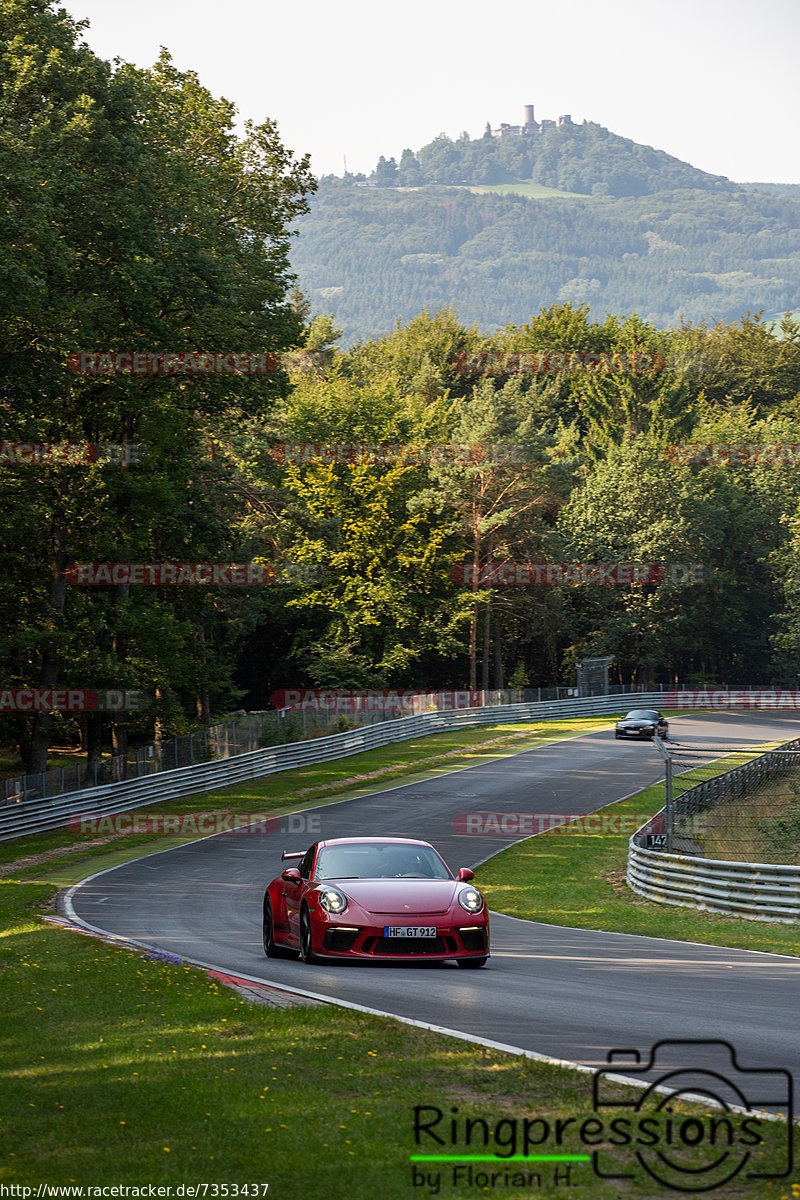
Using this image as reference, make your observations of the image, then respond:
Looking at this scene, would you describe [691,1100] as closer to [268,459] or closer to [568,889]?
[568,889]

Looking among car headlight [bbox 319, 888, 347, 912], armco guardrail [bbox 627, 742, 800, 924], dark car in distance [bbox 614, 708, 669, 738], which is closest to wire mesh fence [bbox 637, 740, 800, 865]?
armco guardrail [bbox 627, 742, 800, 924]

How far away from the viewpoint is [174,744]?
39.3 metres

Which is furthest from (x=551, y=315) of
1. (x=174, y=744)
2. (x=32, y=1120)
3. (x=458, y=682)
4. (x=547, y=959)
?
(x=32, y=1120)

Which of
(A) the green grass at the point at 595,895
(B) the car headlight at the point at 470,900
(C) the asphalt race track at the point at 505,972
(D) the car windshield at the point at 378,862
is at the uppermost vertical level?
(D) the car windshield at the point at 378,862

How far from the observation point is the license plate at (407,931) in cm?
1224

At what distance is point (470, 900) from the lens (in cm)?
1262

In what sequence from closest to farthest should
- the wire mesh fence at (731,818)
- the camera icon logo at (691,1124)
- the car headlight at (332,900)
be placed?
the camera icon logo at (691,1124) → the car headlight at (332,900) → the wire mesh fence at (731,818)

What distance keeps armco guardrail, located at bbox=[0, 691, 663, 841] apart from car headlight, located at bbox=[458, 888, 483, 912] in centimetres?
2192

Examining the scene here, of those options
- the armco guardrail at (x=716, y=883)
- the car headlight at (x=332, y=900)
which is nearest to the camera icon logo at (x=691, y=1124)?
the car headlight at (x=332, y=900)

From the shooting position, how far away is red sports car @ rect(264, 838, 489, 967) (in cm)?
1229

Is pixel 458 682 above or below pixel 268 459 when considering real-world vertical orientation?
below

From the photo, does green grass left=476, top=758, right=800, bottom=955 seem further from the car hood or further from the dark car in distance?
the dark car in distance

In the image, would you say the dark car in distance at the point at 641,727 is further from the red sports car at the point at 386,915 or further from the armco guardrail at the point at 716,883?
the red sports car at the point at 386,915

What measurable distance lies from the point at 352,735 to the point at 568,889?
27.2 meters
